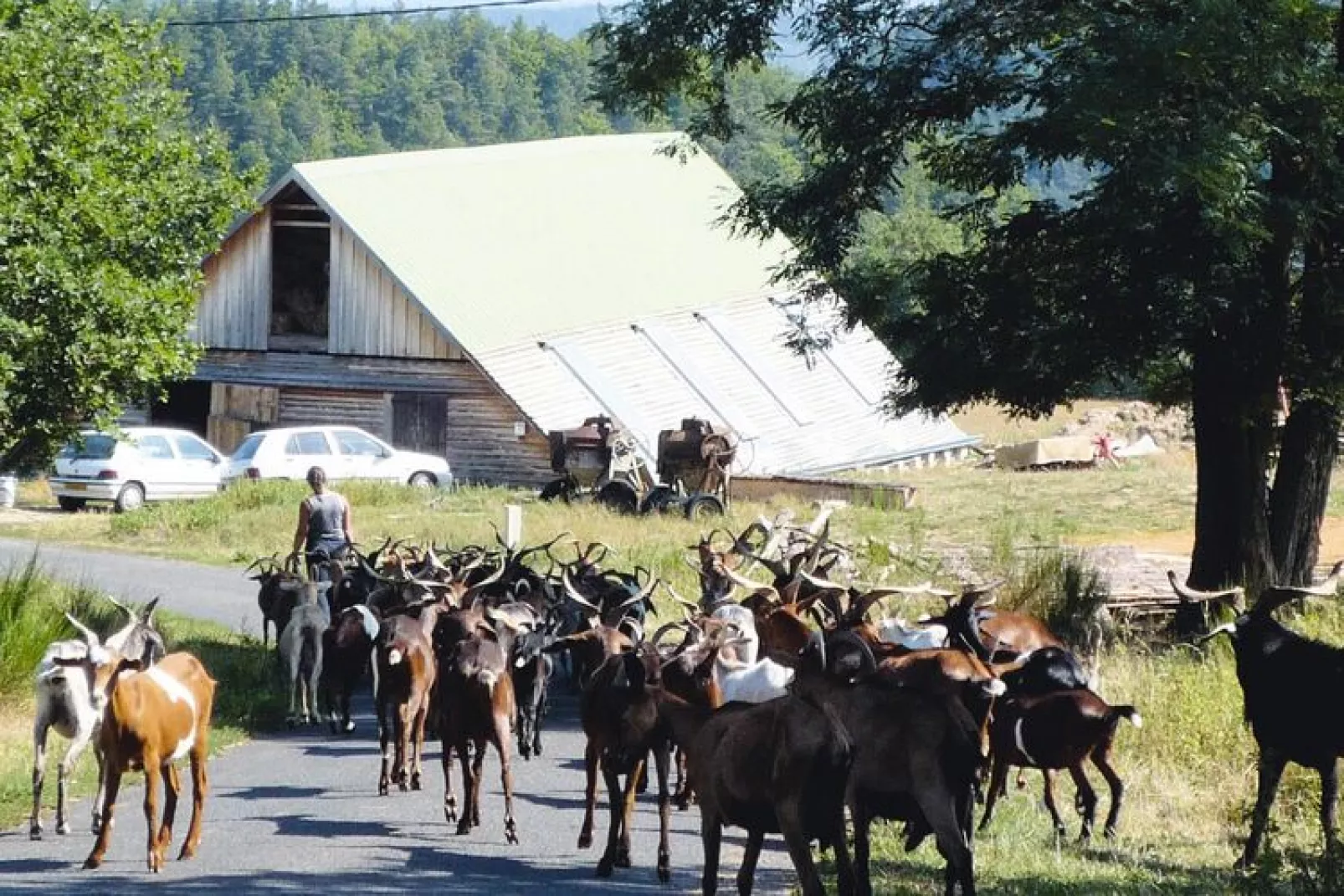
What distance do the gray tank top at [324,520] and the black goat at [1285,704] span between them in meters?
10.6

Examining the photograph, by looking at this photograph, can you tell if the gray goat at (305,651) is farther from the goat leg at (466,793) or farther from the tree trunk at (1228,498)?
the tree trunk at (1228,498)

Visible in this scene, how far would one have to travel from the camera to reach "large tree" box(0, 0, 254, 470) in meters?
19.5

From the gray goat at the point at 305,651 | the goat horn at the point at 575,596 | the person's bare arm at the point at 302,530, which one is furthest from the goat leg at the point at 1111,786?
the person's bare arm at the point at 302,530

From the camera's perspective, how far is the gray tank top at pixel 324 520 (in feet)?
70.9

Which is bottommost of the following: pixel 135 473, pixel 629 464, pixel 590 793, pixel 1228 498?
pixel 590 793

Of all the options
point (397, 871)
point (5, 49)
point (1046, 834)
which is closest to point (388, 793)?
point (397, 871)

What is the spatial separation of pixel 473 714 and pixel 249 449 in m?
26.4

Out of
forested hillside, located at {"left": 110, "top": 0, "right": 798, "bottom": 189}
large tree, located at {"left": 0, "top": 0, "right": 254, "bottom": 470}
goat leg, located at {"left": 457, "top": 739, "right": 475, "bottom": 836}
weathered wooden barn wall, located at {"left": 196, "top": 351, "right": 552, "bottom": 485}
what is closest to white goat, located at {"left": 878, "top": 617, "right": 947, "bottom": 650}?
goat leg, located at {"left": 457, "top": 739, "right": 475, "bottom": 836}

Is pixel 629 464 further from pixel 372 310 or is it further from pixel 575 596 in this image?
pixel 575 596

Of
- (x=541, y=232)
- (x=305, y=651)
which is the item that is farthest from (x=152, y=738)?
(x=541, y=232)

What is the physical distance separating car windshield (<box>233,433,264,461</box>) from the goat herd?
70.7 feet

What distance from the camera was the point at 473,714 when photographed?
13773 mm

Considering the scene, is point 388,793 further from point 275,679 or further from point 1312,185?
point 1312,185

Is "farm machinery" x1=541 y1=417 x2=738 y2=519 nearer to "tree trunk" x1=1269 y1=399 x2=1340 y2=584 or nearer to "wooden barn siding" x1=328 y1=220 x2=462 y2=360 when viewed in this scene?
"wooden barn siding" x1=328 y1=220 x2=462 y2=360
